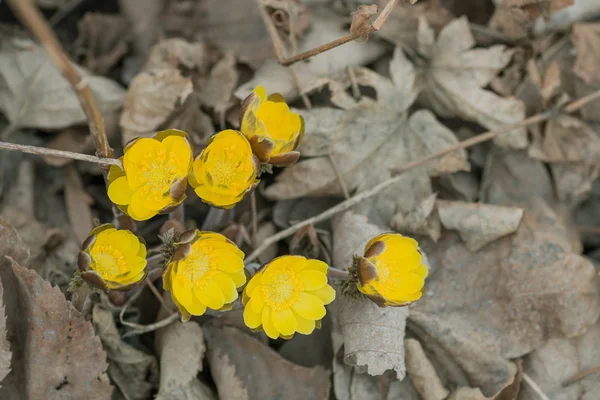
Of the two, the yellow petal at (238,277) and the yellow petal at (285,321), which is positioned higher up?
the yellow petal at (238,277)

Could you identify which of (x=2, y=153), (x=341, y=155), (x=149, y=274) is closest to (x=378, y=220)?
(x=341, y=155)

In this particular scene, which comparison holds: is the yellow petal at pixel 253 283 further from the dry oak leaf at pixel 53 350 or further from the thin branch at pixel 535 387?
the thin branch at pixel 535 387

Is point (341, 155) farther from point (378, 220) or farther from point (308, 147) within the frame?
point (378, 220)

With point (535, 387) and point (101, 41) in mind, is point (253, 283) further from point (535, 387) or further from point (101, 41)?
point (101, 41)

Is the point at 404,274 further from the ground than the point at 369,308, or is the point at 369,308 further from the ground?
the point at 404,274

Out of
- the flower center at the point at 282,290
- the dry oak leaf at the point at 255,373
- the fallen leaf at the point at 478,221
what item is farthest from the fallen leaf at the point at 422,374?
the flower center at the point at 282,290

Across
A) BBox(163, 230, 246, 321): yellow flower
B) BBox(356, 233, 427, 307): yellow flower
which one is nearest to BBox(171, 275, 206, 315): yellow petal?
BBox(163, 230, 246, 321): yellow flower

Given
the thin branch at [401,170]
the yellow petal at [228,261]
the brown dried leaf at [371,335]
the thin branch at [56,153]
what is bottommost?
the brown dried leaf at [371,335]
